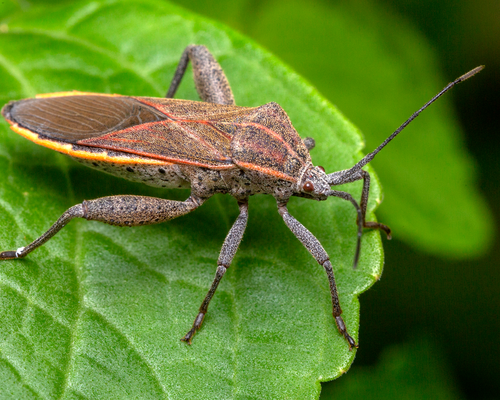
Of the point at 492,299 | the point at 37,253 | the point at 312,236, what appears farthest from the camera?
the point at 492,299

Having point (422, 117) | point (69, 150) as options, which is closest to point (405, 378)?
point (422, 117)

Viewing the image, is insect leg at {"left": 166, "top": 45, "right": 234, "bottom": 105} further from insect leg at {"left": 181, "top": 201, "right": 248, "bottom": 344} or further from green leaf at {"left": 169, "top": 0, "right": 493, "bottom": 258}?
insect leg at {"left": 181, "top": 201, "right": 248, "bottom": 344}

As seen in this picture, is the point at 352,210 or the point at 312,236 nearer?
the point at 312,236

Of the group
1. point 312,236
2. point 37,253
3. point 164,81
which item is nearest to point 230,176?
point 312,236

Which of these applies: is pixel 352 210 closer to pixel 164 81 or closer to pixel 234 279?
pixel 234 279

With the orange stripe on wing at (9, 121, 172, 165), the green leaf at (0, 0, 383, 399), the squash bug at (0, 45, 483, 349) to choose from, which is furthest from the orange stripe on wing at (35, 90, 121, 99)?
the orange stripe on wing at (9, 121, 172, 165)

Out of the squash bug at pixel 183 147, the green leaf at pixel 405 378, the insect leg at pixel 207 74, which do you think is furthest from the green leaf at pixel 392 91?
the squash bug at pixel 183 147
